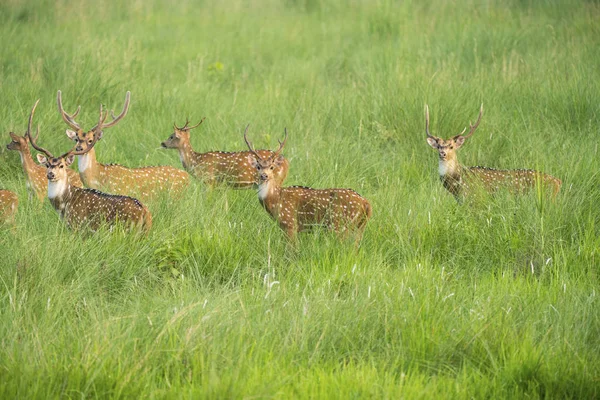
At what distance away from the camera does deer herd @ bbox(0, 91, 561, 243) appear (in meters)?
6.34

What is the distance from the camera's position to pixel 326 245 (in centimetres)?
603

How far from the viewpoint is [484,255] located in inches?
241

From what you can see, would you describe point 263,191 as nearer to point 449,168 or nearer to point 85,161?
point 449,168

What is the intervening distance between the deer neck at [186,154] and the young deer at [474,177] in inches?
84.1

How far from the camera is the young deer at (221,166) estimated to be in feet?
25.9

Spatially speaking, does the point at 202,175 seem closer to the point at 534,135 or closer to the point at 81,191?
the point at 81,191

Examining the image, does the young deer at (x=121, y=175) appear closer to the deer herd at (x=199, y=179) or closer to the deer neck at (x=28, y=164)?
the deer herd at (x=199, y=179)

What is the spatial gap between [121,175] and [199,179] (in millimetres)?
763

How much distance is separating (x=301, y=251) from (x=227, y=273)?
1.71ft

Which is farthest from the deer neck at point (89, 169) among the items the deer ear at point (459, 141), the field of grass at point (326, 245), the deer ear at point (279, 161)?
the deer ear at point (459, 141)

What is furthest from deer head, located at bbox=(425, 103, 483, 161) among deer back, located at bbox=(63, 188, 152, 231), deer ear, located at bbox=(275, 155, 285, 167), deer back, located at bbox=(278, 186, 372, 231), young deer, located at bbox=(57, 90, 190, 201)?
deer back, located at bbox=(63, 188, 152, 231)

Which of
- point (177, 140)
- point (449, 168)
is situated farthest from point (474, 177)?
point (177, 140)

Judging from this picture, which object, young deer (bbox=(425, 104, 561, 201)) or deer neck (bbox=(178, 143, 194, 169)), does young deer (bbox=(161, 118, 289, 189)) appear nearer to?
deer neck (bbox=(178, 143, 194, 169))

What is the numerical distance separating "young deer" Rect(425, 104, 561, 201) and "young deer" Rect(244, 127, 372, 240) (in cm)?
107
